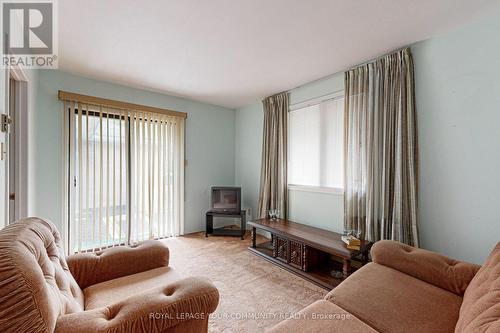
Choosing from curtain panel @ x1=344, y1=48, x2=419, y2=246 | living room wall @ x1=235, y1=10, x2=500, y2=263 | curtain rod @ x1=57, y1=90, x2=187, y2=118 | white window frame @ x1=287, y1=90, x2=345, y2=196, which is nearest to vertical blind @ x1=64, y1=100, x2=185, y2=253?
curtain rod @ x1=57, y1=90, x2=187, y2=118

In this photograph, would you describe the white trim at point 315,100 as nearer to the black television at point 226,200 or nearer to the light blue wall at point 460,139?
the light blue wall at point 460,139

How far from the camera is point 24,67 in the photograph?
6.39ft

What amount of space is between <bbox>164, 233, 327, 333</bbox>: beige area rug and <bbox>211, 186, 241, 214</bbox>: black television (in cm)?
61

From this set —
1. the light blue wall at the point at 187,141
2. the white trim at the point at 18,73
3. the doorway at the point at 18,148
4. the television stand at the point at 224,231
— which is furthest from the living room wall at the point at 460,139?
the doorway at the point at 18,148

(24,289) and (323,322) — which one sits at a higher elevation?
(24,289)

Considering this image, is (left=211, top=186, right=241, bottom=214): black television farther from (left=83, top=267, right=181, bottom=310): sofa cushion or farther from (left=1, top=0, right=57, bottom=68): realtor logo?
(left=1, top=0, right=57, bottom=68): realtor logo

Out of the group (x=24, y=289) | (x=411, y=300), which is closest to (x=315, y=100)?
(x=411, y=300)

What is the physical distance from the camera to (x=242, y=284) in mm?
2373

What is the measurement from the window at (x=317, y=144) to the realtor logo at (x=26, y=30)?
2936 millimetres

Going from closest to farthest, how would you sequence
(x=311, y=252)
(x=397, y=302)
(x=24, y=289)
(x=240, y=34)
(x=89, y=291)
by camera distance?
(x=24, y=289) < (x=397, y=302) < (x=89, y=291) < (x=240, y=34) < (x=311, y=252)

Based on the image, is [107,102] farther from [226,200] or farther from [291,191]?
[291,191]

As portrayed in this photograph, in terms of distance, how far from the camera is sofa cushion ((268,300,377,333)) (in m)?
1.09

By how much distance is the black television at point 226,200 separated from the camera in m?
3.98

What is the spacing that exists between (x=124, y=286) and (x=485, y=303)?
1.92 m
